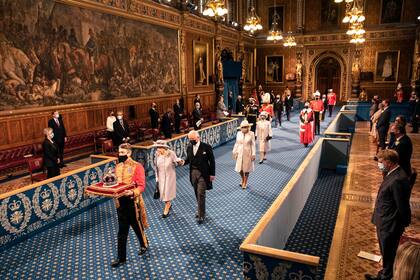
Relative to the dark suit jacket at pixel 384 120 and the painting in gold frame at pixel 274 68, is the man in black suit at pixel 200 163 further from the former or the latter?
the painting in gold frame at pixel 274 68

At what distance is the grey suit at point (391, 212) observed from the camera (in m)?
3.71

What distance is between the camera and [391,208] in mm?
3859

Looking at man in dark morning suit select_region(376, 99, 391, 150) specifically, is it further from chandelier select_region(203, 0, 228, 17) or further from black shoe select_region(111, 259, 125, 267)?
black shoe select_region(111, 259, 125, 267)

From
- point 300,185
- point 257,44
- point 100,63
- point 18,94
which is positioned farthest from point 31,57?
point 257,44

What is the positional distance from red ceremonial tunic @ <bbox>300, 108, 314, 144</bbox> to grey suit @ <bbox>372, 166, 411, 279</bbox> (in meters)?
8.34

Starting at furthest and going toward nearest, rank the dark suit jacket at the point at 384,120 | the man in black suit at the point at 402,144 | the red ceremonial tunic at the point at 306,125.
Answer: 1. the red ceremonial tunic at the point at 306,125
2. the dark suit jacket at the point at 384,120
3. the man in black suit at the point at 402,144

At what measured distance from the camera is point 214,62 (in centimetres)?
2103

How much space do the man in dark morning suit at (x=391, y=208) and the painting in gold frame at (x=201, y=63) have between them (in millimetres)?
15820

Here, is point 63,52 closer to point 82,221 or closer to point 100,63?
point 100,63

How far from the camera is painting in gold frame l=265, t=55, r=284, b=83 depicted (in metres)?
28.3

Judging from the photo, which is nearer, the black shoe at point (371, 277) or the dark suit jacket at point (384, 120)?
the black shoe at point (371, 277)

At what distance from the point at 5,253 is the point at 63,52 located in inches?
293

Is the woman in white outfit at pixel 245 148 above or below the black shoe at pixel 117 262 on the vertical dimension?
above

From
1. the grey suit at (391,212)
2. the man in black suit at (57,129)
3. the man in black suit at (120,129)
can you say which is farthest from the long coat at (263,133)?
Answer: the grey suit at (391,212)
